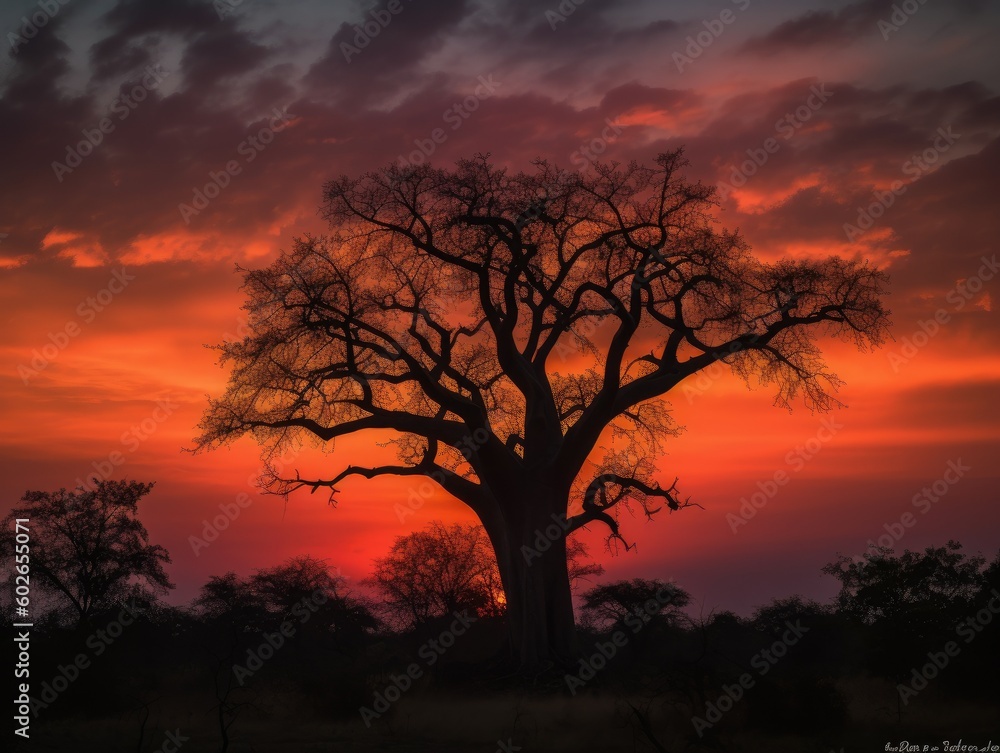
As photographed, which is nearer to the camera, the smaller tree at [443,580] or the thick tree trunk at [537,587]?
the thick tree trunk at [537,587]

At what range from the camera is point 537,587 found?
19219mm

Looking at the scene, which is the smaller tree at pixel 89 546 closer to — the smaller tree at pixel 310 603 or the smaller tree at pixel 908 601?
the smaller tree at pixel 310 603

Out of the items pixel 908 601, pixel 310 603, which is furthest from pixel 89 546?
pixel 908 601

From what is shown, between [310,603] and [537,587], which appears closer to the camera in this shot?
[537,587]

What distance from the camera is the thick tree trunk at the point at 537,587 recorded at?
751 inches

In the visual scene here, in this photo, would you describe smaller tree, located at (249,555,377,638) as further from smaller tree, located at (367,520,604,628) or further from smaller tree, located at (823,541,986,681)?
smaller tree, located at (823,541,986,681)

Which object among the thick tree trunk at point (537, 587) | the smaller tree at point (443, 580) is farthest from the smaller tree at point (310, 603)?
the thick tree trunk at point (537, 587)

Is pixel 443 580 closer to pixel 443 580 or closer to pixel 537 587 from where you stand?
pixel 443 580

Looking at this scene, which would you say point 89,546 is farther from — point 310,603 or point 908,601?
point 908,601

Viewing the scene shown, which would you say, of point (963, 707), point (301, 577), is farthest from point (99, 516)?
point (963, 707)

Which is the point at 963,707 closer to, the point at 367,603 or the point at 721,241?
the point at 721,241

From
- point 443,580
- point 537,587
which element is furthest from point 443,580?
point 537,587

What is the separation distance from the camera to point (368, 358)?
20.2 metres

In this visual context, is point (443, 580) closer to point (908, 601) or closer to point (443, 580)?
point (443, 580)
